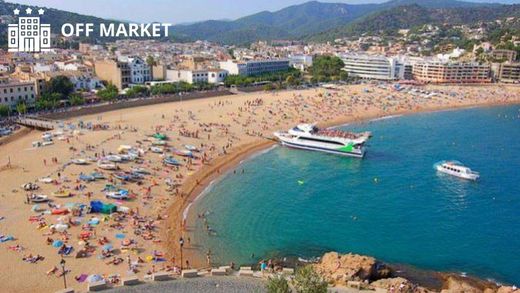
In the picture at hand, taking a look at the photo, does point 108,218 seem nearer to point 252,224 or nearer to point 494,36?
point 252,224

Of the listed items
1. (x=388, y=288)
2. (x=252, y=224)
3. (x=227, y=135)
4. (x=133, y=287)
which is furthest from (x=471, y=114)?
(x=133, y=287)

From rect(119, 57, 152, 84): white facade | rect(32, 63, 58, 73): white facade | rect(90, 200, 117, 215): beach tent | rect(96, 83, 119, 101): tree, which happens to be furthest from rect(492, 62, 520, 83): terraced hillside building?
rect(90, 200, 117, 215): beach tent

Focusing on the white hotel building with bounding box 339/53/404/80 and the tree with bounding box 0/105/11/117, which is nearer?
the tree with bounding box 0/105/11/117

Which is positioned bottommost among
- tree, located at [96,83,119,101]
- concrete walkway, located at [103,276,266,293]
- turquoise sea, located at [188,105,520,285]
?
turquoise sea, located at [188,105,520,285]

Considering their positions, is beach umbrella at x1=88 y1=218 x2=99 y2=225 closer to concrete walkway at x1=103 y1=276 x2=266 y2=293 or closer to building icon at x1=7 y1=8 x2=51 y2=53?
concrete walkway at x1=103 y1=276 x2=266 y2=293

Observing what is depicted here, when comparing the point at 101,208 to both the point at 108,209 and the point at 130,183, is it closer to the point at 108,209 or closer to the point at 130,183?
the point at 108,209

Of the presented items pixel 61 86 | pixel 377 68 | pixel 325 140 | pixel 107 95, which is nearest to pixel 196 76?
pixel 107 95
